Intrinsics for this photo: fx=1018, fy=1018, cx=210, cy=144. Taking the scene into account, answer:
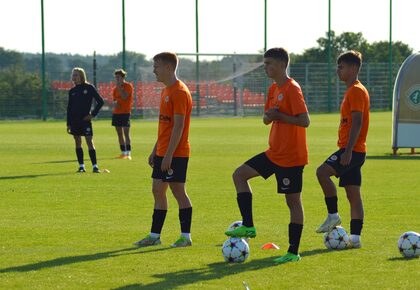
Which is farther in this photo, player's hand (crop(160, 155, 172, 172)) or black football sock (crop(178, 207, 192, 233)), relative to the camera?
black football sock (crop(178, 207, 192, 233))

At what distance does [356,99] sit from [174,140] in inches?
76.3

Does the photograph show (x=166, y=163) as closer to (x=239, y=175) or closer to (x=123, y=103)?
(x=239, y=175)

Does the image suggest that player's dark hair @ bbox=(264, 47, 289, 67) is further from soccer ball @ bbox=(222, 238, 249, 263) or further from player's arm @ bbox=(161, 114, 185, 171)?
soccer ball @ bbox=(222, 238, 249, 263)

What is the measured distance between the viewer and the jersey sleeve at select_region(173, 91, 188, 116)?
10494 millimetres

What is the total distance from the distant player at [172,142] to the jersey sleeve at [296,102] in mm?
1321

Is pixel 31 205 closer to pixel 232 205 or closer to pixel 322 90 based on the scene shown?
pixel 232 205

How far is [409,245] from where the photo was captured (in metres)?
9.95

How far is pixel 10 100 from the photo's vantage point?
54031 millimetres

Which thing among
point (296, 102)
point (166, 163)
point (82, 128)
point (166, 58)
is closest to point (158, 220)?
point (166, 163)

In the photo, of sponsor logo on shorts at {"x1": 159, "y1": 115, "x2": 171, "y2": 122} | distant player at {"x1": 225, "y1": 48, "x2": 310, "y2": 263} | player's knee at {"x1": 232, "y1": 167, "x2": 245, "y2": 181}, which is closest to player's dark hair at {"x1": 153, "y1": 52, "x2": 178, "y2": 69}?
sponsor logo on shorts at {"x1": 159, "y1": 115, "x2": 171, "y2": 122}

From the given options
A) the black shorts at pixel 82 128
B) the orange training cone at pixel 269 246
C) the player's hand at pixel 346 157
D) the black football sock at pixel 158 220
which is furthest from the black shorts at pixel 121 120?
the player's hand at pixel 346 157

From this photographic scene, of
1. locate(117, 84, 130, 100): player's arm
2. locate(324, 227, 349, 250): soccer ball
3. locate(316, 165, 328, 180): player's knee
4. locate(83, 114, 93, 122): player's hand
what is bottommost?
locate(324, 227, 349, 250): soccer ball

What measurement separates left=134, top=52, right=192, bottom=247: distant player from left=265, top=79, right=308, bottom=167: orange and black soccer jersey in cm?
112

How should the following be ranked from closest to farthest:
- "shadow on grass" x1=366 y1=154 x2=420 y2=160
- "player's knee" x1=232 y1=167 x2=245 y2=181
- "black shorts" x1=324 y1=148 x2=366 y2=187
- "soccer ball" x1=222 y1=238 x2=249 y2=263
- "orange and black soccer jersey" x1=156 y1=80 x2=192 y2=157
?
"soccer ball" x1=222 y1=238 x2=249 y2=263 → "player's knee" x1=232 y1=167 x2=245 y2=181 → "orange and black soccer jersey" x1=156 y1=80 x2=192 y2=157 → "black shorts" x1=324 y1=148 x2=366 y2=187 → "shadow on grass" x1=366 y1=154 x2=420 y2=160
